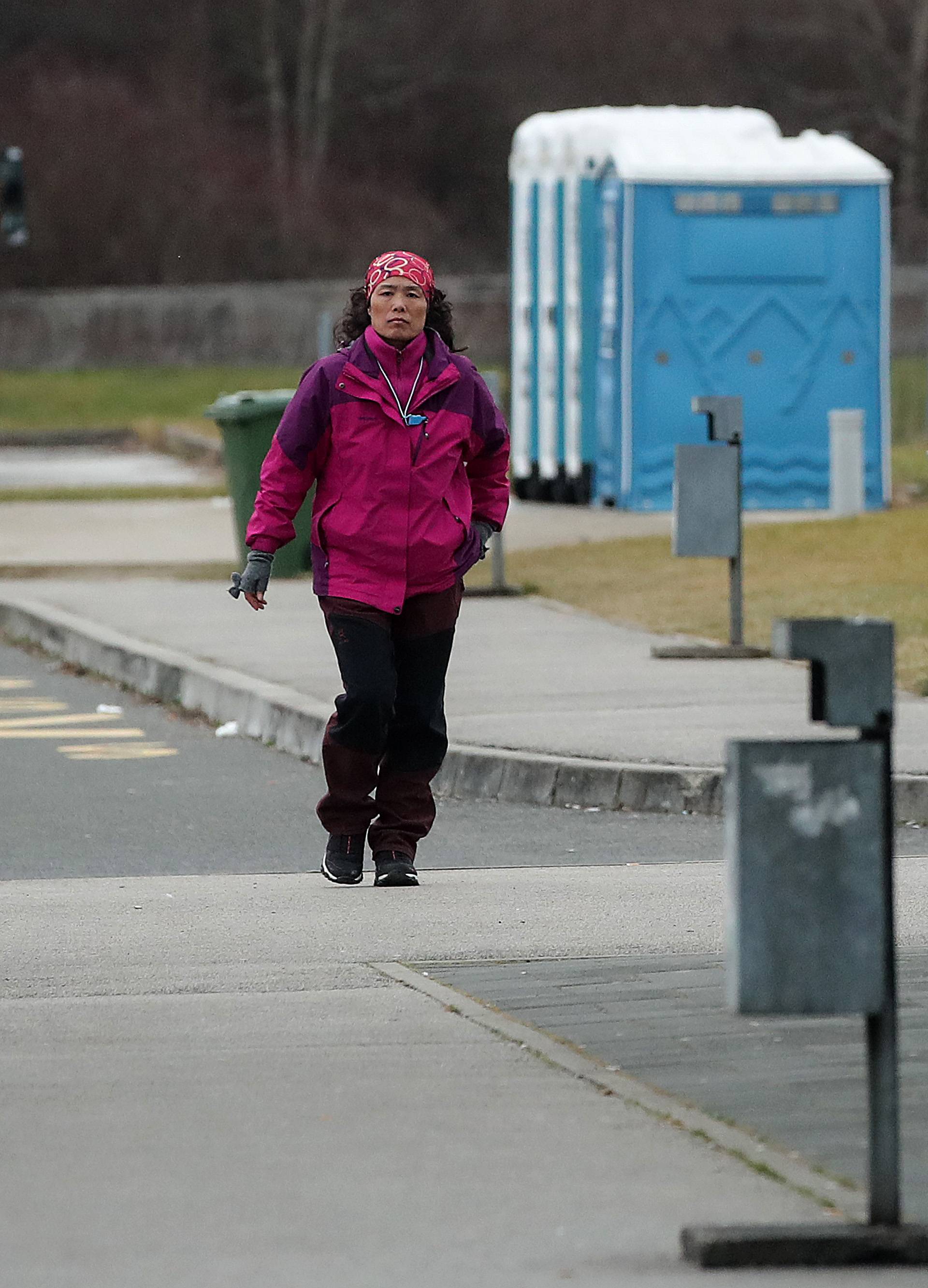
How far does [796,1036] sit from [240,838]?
11.3ft

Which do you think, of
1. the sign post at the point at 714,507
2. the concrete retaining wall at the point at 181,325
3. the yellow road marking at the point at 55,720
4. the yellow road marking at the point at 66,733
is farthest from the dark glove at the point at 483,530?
the concrete retaining wall at the point at 181,325

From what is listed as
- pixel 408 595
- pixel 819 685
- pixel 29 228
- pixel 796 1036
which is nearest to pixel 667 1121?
pixel 796 1036

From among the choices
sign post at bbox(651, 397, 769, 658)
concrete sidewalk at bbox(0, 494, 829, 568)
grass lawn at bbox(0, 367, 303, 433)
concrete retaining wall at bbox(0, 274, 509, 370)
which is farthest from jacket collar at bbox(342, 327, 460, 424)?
concrete retaining wall at bbox(0, 274, 509, 370)

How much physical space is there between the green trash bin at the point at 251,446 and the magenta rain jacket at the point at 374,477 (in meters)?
9.56

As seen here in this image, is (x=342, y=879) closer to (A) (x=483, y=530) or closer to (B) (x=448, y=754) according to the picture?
(A) (x=483, y=530)

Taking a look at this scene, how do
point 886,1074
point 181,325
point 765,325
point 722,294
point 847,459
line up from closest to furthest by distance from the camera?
point 886,1074 < point 847,459 < point 722,294 < point 765,325 < point 181,325

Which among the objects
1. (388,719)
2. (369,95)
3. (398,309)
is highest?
(369,95)

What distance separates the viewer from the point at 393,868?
7789mm

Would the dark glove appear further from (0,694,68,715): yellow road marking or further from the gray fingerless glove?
(0,694,68,715): yellow road marking

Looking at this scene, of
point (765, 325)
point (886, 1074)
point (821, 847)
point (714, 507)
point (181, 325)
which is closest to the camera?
point (821, 847)

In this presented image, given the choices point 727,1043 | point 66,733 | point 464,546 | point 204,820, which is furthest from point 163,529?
point 727,1043

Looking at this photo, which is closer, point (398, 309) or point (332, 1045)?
point (332, 1045)

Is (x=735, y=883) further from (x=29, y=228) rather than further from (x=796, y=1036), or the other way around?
(x=29, y=228)

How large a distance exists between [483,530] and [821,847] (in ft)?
12.1
